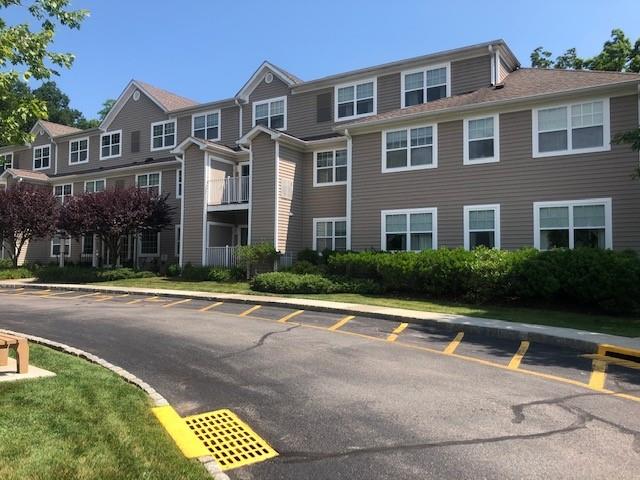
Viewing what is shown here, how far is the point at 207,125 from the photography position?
31.0m

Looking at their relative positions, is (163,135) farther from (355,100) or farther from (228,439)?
(228,439)

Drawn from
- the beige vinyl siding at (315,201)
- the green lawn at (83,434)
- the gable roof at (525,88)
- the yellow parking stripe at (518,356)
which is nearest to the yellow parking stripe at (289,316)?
the yellow parking stripe at (518,356)

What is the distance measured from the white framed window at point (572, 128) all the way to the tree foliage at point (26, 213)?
982 inches

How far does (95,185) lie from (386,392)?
32.0 m

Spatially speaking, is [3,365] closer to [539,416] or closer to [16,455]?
[16,455]

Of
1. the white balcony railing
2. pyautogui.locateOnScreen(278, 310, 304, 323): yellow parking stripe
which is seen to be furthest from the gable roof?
pyautogui.locateOnScreen(278, 310, 304, 323): yellow parking stripe

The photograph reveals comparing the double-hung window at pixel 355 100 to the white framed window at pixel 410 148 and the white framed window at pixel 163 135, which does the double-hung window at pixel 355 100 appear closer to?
the white framed window at pixel 410 148

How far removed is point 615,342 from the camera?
1027cm

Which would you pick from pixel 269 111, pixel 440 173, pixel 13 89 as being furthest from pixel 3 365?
pixel 269 111

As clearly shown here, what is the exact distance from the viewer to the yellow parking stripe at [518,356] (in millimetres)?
8617

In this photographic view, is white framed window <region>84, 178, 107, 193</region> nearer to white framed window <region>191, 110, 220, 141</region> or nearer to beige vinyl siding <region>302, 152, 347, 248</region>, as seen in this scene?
white framed window <region>191, 110, 220, 141</region>

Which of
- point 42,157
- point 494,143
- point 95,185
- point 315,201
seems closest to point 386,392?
point 494,143

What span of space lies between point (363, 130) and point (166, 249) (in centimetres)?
1446

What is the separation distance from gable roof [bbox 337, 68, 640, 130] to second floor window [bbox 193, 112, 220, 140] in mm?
11284
